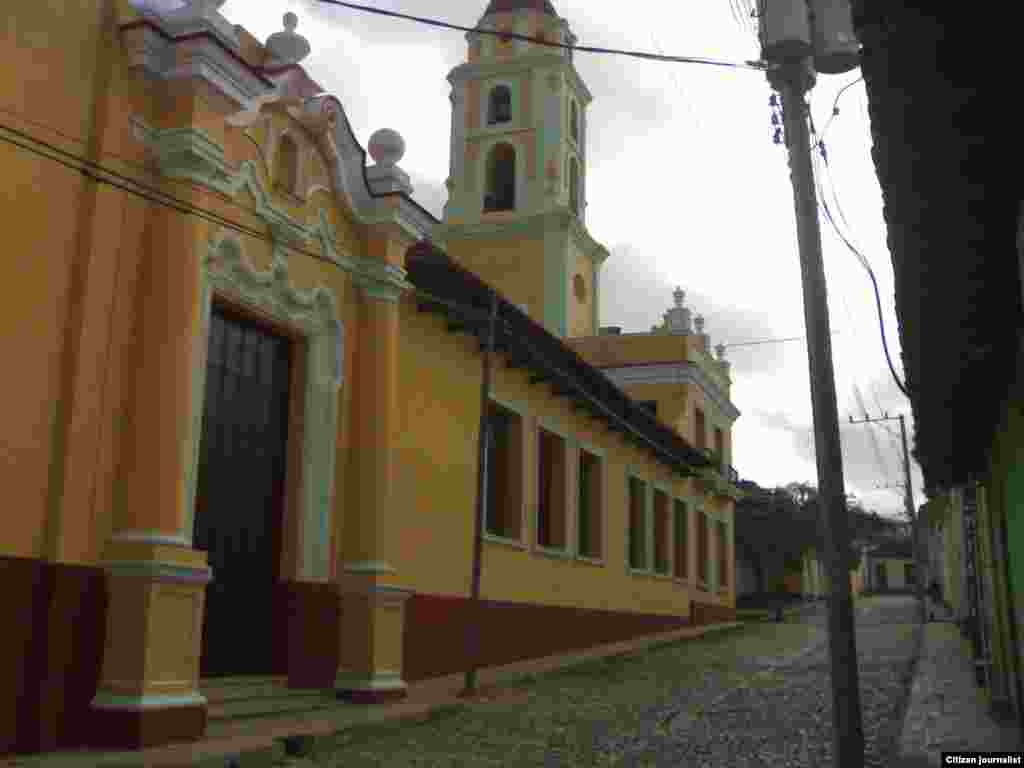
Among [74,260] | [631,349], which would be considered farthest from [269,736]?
[631,349]

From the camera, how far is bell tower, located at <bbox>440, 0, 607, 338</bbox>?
26.9 m

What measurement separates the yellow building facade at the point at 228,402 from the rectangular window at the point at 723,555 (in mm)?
14061

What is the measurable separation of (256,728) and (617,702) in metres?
4.32

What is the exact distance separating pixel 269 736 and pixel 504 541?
7.33m

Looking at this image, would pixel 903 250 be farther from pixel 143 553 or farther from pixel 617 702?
pixel 617 702

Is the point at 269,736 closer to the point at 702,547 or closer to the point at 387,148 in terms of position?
the point at 387,148

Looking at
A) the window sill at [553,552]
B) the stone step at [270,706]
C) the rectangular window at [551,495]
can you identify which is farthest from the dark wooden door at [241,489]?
the rectangular window at [551,495]

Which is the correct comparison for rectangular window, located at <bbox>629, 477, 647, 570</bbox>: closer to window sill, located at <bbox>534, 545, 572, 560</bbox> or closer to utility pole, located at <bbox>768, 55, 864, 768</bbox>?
window sill, located at <bbox>534, 545, 572, 560</bbox>

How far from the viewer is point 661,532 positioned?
2427 centimetres

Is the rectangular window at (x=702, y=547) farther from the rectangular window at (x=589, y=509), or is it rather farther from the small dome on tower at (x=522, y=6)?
the small dome on tower at (x=522, y=6)

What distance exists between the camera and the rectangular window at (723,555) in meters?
30.4

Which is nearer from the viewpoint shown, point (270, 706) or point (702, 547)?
point (270, 706)

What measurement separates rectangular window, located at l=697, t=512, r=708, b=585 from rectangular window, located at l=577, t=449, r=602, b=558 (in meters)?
9.20

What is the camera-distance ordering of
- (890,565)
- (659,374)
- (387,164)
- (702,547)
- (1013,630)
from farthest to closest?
1. (890,565)
2. (702,547)
3. (659,374)
4. (387,164)
5. (1013,630)
